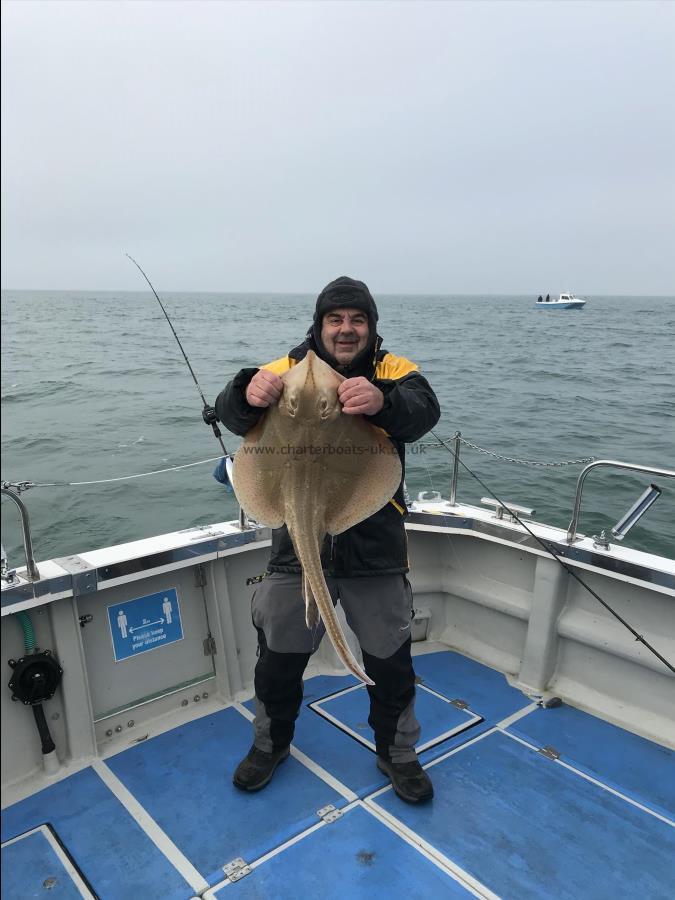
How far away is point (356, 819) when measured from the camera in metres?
3.26

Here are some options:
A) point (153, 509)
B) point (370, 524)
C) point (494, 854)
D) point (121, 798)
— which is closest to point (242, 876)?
point (121, 798)

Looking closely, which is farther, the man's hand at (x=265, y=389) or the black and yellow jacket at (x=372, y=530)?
the black and yellow jacket at (x=372, y=530)

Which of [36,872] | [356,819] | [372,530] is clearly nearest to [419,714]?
[356,819]

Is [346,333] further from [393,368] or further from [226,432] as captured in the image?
[226,432]

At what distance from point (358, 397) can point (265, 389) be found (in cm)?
40

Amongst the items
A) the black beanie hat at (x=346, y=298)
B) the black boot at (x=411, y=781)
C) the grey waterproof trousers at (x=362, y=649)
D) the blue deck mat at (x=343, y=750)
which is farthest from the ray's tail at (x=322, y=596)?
the blue deck mat at (x=343, y=750)

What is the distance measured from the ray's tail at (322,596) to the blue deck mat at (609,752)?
2.30 meters

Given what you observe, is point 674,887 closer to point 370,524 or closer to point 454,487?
point 370,524

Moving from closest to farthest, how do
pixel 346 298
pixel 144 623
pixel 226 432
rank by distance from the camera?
pixel 346 298 → pixel 144 623 → pixel 226 432

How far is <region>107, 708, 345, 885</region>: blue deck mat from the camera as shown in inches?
123

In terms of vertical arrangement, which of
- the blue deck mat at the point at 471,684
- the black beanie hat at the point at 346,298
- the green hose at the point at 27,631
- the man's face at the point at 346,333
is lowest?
the blue deck mat at the point at 471,684

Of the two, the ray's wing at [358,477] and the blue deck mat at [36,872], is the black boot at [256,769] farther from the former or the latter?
the ray's wing at [358,477]

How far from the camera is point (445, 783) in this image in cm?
357

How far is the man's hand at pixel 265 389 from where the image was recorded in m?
2.43
